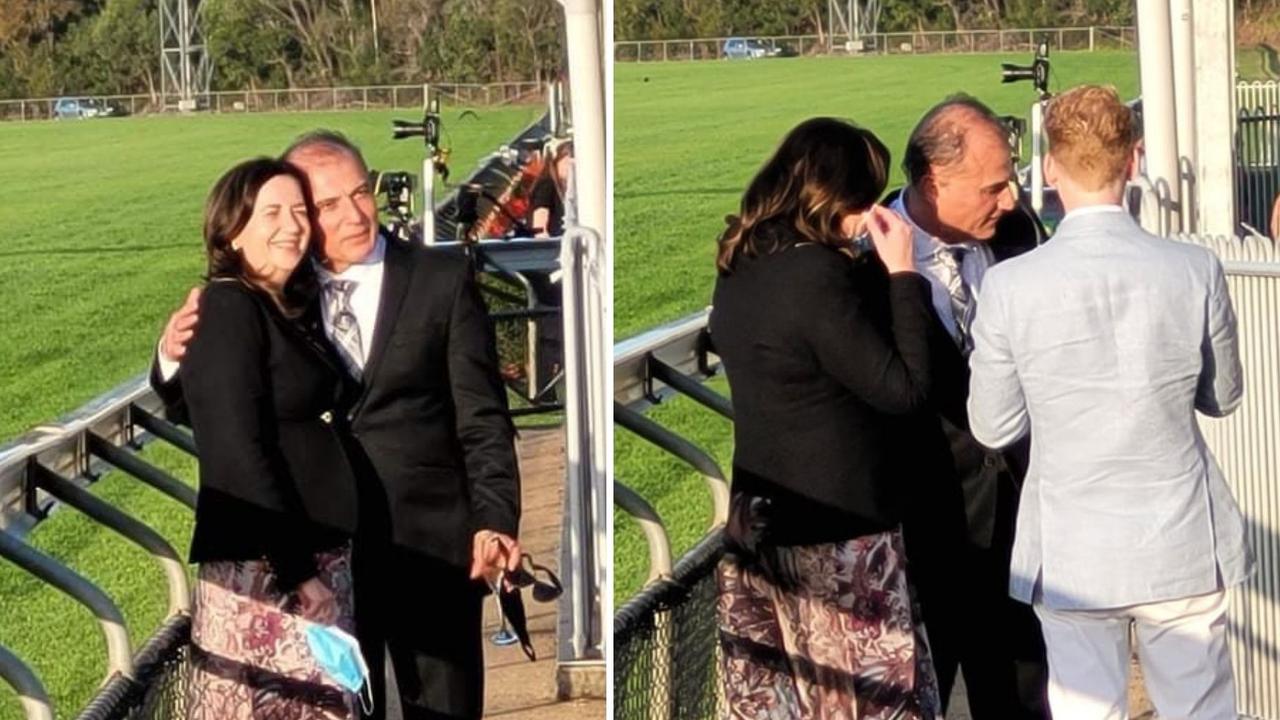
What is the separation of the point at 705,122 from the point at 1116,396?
223 centimetres

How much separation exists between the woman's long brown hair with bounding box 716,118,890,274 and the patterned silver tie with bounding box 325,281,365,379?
1.92 ft

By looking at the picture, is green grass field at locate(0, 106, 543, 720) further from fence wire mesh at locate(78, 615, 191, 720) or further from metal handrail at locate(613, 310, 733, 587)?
metal handrail at locate(613, 310, 733, 587)

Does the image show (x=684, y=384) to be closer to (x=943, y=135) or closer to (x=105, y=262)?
(x=943, y=135)

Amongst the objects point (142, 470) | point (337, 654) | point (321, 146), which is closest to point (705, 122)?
point (321, 146)

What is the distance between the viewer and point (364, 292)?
11.4 feet

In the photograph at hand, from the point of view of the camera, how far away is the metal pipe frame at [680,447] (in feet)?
13.1

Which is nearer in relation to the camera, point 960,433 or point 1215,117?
point 960,433

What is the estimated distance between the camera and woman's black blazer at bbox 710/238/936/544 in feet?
10.9

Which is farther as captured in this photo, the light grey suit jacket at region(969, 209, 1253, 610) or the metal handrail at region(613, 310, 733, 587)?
the metal handrail at region(613, 310, 733, 587)

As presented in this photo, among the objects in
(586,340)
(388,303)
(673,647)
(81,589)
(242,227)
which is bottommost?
(673,647)

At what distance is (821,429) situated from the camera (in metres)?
3.41

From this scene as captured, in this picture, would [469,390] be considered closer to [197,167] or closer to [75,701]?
[197,167]

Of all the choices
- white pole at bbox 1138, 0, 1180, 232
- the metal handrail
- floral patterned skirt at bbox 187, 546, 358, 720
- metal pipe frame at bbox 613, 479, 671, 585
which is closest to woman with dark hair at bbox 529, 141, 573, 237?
the metal handrail

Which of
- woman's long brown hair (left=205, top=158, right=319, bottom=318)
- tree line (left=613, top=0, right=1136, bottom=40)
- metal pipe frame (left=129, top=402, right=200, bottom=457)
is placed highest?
tree line (left=613, top=0, right=1136, bottom=40)
